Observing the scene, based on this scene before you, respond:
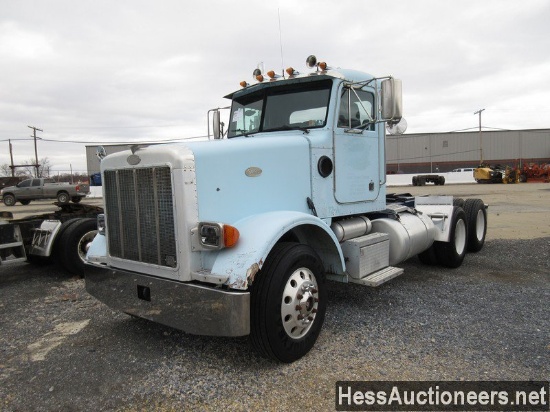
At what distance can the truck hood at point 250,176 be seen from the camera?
10.6 ft

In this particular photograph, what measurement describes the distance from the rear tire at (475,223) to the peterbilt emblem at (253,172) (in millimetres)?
5332

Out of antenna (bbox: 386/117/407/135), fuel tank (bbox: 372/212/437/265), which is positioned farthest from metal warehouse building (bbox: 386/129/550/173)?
antenna (bbox: 386/117/407/135)

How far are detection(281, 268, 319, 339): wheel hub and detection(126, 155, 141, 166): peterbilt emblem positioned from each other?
1.57 meters

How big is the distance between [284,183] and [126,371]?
6.82 ft

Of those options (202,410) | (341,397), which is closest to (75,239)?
(202,410)

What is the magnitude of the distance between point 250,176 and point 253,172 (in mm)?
52

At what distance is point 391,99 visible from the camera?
4.10 m

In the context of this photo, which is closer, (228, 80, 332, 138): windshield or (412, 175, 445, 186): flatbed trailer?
(228, 80, 332, 138): windshield

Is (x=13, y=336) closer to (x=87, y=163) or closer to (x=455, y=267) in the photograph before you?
(x=455, y=267)

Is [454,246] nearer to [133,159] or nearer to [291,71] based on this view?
[291,71]

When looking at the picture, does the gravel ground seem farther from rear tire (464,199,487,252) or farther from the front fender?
rear tire (464,199,487,252)

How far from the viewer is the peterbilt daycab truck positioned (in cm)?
307

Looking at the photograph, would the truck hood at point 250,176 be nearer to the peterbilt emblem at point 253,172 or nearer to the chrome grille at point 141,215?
the peterbilt emblem at point 253,172

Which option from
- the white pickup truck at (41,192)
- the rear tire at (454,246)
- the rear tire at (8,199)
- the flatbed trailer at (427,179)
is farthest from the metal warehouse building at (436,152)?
the rear tire at (454,246)
